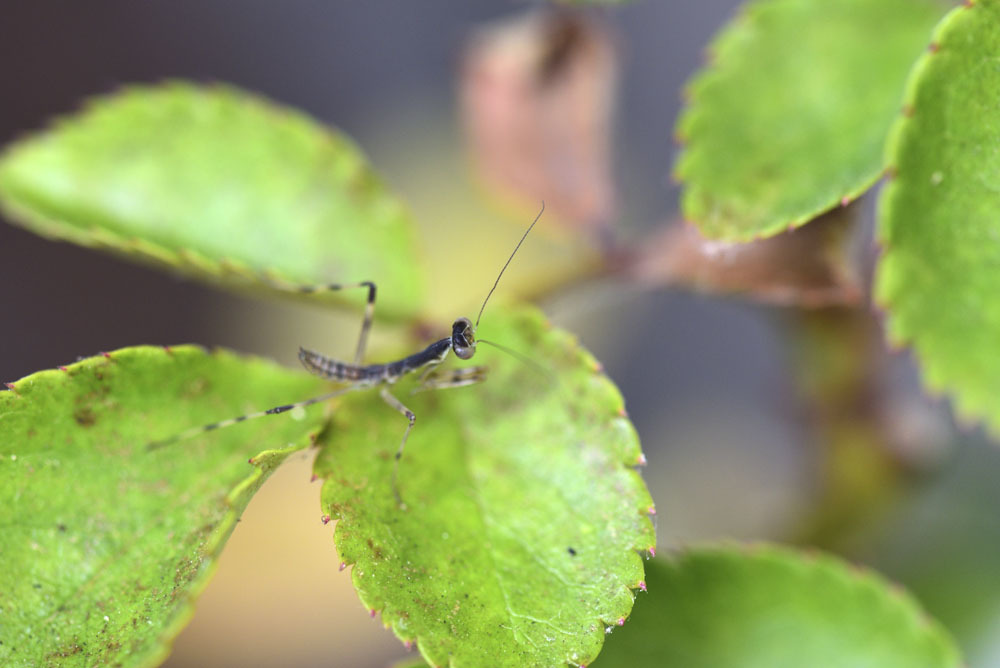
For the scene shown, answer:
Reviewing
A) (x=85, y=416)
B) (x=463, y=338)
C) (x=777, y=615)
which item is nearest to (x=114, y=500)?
(x=85, y=416)

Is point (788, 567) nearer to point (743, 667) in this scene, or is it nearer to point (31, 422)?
point (743, 667)

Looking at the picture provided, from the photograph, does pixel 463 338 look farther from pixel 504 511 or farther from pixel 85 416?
pixel 85 416

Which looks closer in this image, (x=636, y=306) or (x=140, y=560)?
(x=140, y=560)

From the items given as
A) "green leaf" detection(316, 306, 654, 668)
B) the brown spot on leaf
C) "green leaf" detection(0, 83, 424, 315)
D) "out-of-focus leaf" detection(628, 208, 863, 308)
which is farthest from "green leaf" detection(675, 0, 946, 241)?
the brown spot on leaf

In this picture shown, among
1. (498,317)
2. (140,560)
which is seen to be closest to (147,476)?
(140,560)

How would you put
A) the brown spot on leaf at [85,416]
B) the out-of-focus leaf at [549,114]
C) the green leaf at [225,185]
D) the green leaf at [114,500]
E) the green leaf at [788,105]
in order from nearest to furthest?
the green leaf at [114,500], the brown spot on leaf at [85,416], the green leaf at [788,105], the green leaf at [225,185], the out-of-focus leaf at [549,114]

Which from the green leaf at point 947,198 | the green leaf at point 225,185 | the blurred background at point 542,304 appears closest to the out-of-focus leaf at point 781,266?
the blurred background at point 542,304

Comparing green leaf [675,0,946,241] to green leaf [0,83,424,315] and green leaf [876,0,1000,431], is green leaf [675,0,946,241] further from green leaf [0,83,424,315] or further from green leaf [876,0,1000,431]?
green leaf [0,83,424,315]

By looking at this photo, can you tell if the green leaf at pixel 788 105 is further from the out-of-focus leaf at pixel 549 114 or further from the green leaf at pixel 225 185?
the green leaf at pixel 225 185
